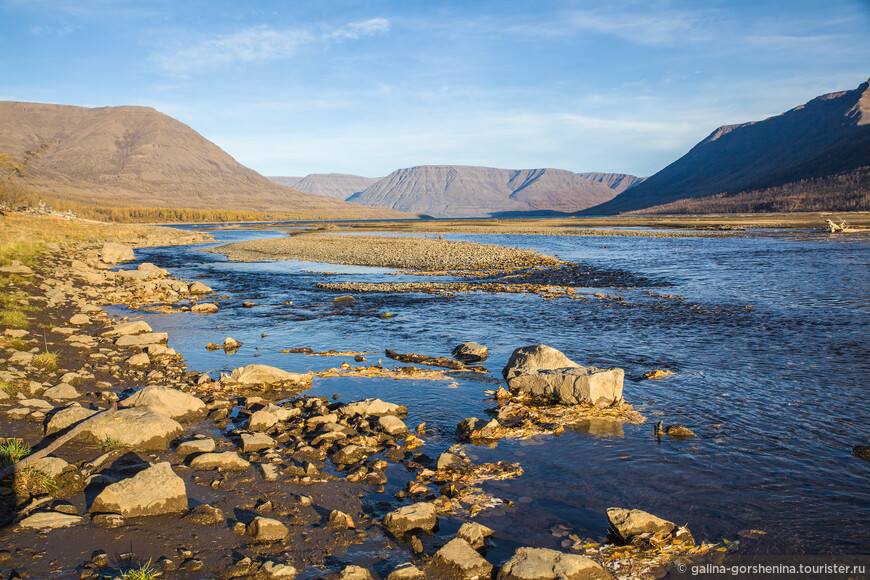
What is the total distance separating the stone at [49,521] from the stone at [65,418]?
2768 millimetres

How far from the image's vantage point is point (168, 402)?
9477mm

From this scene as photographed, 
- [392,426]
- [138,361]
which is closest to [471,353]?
[392,426]

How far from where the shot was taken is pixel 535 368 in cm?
1173

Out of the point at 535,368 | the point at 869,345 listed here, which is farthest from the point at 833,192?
the point at 535,368

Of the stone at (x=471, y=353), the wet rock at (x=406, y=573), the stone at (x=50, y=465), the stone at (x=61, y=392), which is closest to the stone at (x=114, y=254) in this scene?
the stone at (x=61, y=392)

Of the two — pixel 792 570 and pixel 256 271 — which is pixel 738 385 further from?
pixel 256 271

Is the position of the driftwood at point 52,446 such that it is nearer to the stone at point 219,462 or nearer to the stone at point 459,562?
the stone at point 219,462

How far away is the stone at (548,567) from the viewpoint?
5.25 metres

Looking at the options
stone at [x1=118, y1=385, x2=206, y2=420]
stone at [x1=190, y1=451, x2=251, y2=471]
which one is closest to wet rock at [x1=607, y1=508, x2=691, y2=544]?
stone at [x1=190, y1=451, x2=251, y2=471]

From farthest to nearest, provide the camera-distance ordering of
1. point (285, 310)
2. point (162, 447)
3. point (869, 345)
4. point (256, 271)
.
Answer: point (256, 271), point (285, 310), point (869, 345), point (162, 447)

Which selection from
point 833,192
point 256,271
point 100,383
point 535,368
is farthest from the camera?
point 833,192

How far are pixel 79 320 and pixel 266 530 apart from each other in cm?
1452

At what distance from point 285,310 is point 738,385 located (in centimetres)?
1705

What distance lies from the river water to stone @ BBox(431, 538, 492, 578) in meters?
0.61
